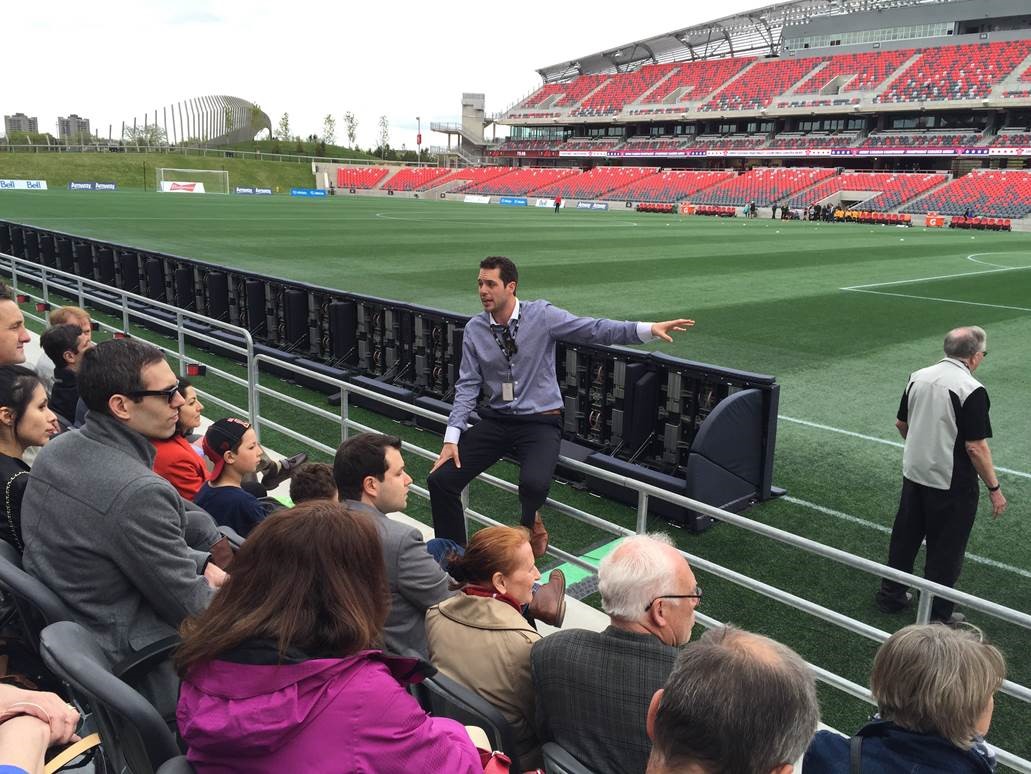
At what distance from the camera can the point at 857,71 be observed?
67625mm

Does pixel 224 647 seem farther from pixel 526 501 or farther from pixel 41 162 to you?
pixel 41 162

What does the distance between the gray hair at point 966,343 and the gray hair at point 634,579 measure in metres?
3.12

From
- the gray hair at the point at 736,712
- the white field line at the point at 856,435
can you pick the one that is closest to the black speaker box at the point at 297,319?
the white field line at the point at 856,435

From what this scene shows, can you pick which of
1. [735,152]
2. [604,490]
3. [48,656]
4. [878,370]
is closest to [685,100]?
[735,152]

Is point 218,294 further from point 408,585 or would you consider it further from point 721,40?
point 721,40

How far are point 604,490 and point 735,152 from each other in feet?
221

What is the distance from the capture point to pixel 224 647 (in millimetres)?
1718

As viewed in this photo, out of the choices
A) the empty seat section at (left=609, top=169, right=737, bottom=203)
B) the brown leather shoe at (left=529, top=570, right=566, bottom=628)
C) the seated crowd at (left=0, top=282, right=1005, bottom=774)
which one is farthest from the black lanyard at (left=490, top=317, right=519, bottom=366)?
the empty seat section at (left=609, top=169, right=737, bottom=203)

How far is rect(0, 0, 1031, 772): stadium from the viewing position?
17.2 ft

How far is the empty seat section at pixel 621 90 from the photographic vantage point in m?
83.3

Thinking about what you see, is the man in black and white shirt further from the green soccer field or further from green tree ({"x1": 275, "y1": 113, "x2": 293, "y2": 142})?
green tree ({"x1": 275, "y1": 113, "x2": 293, "y2": 142})

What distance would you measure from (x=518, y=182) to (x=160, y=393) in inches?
2934

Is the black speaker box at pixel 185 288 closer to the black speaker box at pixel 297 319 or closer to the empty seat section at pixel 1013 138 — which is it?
the black speaker box at pixel 297 319

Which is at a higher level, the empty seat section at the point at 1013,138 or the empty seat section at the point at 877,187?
the empty seat section at the point at 1013,138
